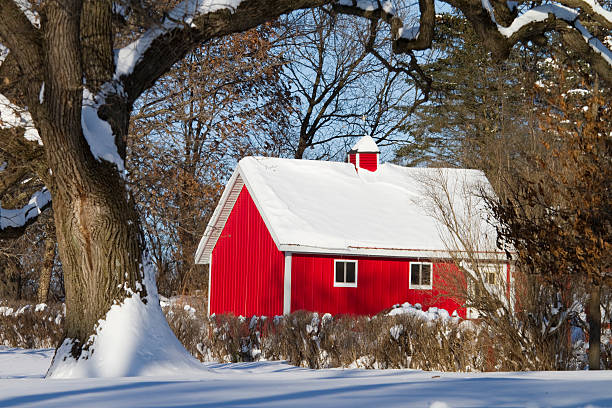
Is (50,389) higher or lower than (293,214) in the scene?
lower

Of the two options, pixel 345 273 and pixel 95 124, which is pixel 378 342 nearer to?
pixel 95 124

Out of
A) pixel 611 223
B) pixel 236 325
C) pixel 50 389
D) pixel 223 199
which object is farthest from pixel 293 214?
pixel 50 389

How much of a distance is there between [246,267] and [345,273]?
12.7 ft

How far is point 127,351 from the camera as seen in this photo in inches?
325

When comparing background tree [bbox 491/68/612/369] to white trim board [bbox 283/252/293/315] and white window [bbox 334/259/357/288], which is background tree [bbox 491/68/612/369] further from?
white window [bbox 334/259/357/288]

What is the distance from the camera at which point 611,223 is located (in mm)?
9188

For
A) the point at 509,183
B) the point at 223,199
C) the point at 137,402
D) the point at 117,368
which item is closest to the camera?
the point at 137,402

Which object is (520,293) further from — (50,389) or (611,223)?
(50,389)

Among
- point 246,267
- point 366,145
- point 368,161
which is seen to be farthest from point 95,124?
point 368,161

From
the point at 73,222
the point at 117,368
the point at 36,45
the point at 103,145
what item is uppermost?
the point at 36,45

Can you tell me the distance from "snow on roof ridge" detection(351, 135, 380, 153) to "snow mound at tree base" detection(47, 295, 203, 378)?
1967 cm

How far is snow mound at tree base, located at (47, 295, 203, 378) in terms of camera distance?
8.16 meters

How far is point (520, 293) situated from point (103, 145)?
262 inches

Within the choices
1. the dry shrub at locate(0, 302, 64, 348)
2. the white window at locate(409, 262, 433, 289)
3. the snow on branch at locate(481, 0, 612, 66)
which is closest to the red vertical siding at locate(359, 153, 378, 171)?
the white window at locate(409, 262, 433, 289)
